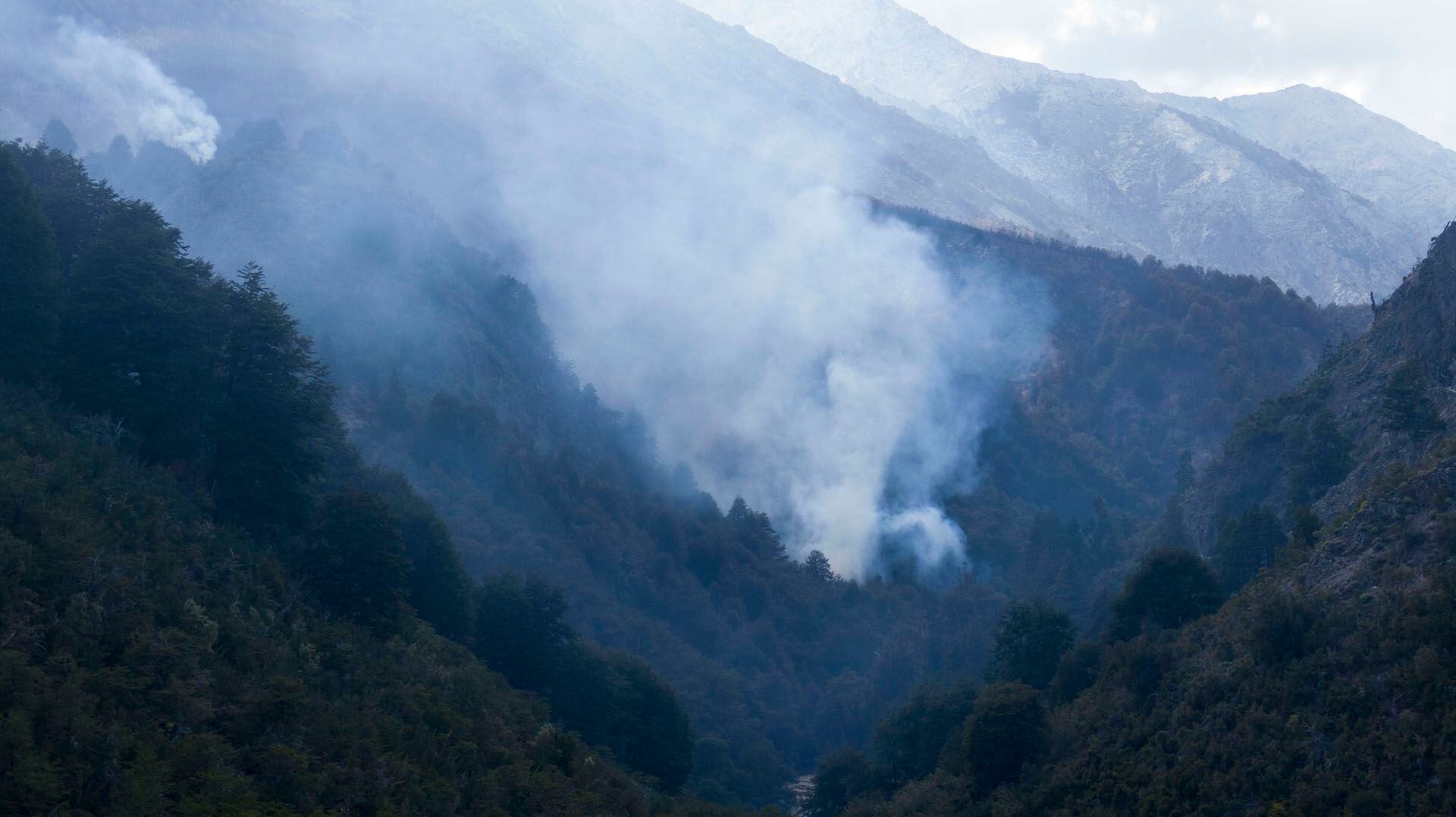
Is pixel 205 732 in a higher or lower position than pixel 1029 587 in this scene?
lower

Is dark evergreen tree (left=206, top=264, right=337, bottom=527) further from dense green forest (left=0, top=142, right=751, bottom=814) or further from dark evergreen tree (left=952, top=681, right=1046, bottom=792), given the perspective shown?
dark evergreen tree (left=952, top=681, right=1046, bottom=792)

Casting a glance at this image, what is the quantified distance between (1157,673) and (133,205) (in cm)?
4185

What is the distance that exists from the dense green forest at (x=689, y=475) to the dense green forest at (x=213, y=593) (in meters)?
22.7

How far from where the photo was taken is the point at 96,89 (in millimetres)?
130125

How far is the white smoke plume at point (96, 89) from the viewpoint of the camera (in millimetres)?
126375

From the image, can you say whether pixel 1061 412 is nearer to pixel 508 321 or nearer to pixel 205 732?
pixel 508 321

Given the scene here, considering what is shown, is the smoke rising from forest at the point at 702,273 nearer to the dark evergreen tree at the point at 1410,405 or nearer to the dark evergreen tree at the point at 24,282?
the dark evergreen tree at the point at 1410,405

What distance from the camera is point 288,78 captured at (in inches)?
5787

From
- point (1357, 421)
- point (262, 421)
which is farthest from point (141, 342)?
point (1357, 421)

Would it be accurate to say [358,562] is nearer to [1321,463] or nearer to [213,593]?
[213,593]

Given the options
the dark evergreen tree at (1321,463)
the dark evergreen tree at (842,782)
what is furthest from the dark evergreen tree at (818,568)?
the dark evergreen tree at (1321,463)

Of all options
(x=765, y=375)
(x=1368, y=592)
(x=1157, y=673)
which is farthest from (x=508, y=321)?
(x=1368, y=592)

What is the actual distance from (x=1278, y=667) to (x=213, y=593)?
1276 inches

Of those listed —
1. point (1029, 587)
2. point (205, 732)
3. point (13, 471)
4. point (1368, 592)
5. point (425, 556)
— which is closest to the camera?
point (205, 732)
